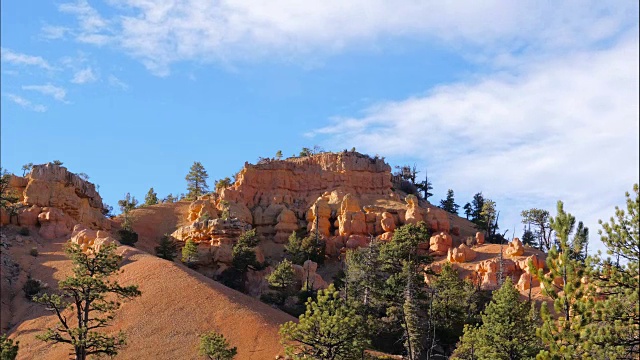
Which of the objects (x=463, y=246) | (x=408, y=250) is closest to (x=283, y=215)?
(x=463, y=246)

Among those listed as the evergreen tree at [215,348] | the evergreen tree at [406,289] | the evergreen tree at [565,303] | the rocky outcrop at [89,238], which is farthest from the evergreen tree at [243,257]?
the evergreen tree at [565,303]

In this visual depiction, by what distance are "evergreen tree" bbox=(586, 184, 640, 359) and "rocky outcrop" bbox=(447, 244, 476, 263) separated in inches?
1819

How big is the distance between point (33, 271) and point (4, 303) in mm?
5074

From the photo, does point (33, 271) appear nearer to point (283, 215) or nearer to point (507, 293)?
point (283, 215)

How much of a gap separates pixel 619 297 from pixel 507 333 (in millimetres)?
15432

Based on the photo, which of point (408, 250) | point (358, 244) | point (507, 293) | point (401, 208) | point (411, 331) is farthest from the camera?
point (401, 208)

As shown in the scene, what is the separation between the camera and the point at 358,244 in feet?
226

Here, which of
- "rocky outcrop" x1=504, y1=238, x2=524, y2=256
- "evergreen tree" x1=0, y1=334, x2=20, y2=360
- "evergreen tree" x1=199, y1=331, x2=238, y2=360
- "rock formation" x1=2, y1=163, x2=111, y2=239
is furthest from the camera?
"rocky outcrop" x1=504, y1=238, x2=524, y2=256

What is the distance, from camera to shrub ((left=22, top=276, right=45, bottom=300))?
4794 cm

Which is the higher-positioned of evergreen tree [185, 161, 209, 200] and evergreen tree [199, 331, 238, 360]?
evergreen tree [185, 161, 209, 200]

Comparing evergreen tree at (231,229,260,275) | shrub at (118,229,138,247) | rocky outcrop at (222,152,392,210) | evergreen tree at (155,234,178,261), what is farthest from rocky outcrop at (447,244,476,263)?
shrub at (118,229,138,247)

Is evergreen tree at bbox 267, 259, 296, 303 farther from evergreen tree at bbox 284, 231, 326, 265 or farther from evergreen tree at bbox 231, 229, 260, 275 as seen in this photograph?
evergreen tree at bbox 284, 231, 326, 265

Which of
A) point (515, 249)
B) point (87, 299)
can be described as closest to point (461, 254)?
point (515, 249)

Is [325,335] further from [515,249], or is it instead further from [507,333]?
[515,249]
